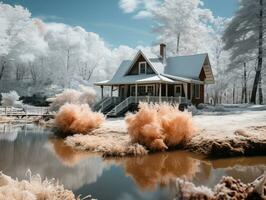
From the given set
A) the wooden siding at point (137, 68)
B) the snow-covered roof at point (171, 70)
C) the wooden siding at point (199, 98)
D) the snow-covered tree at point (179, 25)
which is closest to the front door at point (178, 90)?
the snow-covered roof at point (171, 70)

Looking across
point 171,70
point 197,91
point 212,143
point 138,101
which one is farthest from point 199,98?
point 212,143

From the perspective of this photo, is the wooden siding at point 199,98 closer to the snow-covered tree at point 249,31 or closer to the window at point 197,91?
the window at point 197,91

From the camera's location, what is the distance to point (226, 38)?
34.9m

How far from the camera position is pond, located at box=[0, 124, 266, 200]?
9.48 metres

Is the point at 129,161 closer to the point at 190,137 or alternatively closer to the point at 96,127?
the point at 190,137

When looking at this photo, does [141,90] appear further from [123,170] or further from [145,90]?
[123,170]

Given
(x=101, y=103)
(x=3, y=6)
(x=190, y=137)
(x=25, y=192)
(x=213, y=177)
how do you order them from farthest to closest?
(x=3, y=6) → (x=101, y=103) → (x=190, y=137) → (x=213, y=177) → (x=25, y=192)

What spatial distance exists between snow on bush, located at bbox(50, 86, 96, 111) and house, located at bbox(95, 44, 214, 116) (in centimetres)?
138

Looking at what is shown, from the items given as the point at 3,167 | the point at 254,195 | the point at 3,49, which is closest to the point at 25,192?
the point at 254,195

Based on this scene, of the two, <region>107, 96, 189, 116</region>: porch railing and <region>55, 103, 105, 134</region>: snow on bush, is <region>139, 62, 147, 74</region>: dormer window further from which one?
<region>55, 103, 105, 134</region>: snow on bush

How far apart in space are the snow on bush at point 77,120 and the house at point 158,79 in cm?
928

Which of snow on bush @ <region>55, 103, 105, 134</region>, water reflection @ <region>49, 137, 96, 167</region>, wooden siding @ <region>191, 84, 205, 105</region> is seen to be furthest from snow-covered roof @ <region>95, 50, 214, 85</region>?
water reflection @ <region>49, 137, 96, 167</region>

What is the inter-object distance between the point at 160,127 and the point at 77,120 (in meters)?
7.28

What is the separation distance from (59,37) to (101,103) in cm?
3275
